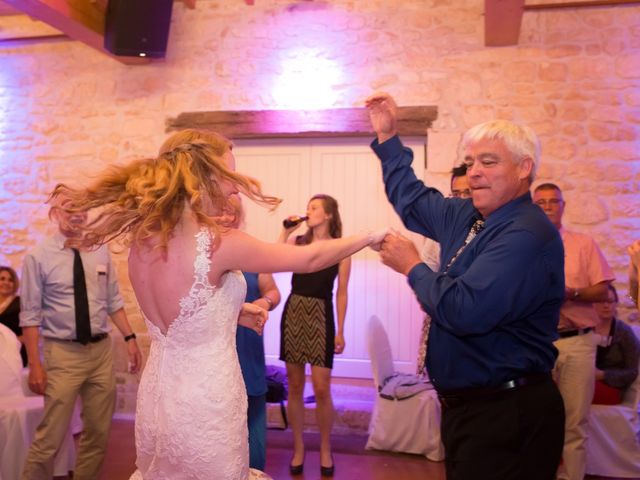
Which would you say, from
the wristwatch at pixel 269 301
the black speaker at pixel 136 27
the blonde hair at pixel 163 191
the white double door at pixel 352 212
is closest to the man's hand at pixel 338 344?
the white double door at pixel 352 212

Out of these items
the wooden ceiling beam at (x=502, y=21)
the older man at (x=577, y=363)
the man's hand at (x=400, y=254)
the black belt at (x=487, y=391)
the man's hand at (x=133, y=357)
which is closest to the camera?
the black belt at (x=487, y=391)

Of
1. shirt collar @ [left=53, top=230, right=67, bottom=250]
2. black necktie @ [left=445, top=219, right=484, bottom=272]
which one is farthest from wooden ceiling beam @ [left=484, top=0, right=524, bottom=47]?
shirt collar @ [left=53, top=230, right=67, bottom=250]

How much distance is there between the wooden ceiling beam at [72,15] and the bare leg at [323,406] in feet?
10.3

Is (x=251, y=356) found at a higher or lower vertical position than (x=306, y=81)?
lower

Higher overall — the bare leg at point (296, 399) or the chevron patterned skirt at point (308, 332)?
the chevron patterned skirt at point (308, 332)

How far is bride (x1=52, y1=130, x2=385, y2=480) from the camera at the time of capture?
71.9 inches

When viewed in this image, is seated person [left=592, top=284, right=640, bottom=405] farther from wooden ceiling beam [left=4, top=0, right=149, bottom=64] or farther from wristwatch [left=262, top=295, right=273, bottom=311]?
wooden ceiling beam [left=4, top=0, right=149, bottom=64]

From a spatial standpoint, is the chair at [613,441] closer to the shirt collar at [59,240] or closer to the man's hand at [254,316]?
the man's hand at [254,316]

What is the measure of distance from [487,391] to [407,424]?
9.17 feet

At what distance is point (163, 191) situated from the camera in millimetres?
1807

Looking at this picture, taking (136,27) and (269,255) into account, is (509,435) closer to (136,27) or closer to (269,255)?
(269,255)

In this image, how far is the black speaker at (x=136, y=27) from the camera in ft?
15.8

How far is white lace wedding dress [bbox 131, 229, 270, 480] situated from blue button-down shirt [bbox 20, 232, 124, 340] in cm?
196

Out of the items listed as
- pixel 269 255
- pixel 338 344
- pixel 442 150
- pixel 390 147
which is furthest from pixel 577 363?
pixel 269 255
